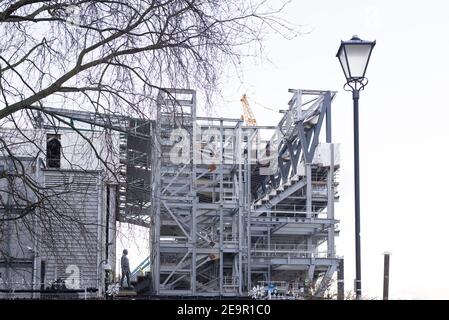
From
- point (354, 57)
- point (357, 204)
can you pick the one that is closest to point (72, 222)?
point (357, 204)

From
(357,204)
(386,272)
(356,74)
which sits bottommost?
(386,272)

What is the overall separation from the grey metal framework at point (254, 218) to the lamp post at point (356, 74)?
120ft

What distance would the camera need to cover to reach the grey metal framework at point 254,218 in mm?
54969

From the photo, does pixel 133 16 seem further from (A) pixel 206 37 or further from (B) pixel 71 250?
(B) pixel 71 250

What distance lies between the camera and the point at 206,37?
38.5ft

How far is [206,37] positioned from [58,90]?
2.17 meters

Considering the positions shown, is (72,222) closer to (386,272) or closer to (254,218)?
(386,272)

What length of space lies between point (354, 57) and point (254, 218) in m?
49.4

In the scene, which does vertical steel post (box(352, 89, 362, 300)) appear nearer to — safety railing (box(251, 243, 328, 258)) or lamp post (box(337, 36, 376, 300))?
lamp post (box(337, 36, 376, 300))

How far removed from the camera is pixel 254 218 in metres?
61.7

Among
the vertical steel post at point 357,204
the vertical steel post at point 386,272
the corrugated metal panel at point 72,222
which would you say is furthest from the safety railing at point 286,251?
the vertical steel post at point 357,204

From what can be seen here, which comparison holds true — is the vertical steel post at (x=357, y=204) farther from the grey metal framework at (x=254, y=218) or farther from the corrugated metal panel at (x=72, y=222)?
the grey metal framework at (x=254, y=218)
